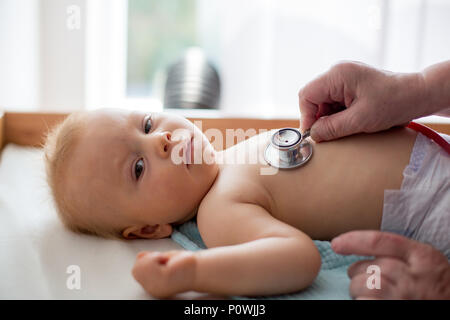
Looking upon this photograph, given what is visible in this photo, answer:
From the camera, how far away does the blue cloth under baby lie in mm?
693

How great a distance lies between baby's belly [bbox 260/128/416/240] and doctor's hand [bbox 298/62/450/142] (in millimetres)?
32

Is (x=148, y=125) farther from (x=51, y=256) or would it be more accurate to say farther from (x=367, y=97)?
(x=367, y=97)

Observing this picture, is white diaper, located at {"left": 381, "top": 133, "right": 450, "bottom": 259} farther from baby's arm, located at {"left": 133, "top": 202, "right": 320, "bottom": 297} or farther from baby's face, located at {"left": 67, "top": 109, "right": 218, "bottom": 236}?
baby's face, located at {"left": 67, "top": 109, "right": 218, "bottom": 236}

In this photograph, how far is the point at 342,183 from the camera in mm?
833

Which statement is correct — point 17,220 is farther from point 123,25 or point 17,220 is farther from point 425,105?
point 123,25

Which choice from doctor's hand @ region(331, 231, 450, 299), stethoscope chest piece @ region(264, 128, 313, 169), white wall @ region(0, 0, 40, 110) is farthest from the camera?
white wall @ region(0, 0, 40, 110)

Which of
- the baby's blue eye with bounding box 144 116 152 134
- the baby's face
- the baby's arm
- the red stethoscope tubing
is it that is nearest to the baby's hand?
the baby's arm

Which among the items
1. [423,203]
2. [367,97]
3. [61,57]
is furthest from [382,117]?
[61,57]

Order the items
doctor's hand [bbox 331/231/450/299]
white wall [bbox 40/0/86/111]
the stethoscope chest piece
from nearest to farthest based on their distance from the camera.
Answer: doctor's hand [bbox 331/231/450/299] < the stethoscope chest piece < white wall [bbox 40/0/86/111]

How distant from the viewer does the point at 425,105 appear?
82 centimetres

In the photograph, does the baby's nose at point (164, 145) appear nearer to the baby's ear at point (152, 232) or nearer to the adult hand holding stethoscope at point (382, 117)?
the baby's ear at point (152, 232)

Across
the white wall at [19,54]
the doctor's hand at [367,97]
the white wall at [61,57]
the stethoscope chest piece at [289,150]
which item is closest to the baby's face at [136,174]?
the stethoscope chest piece at [289,150]

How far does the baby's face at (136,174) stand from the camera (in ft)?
2.89

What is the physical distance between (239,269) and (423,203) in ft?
1.18
